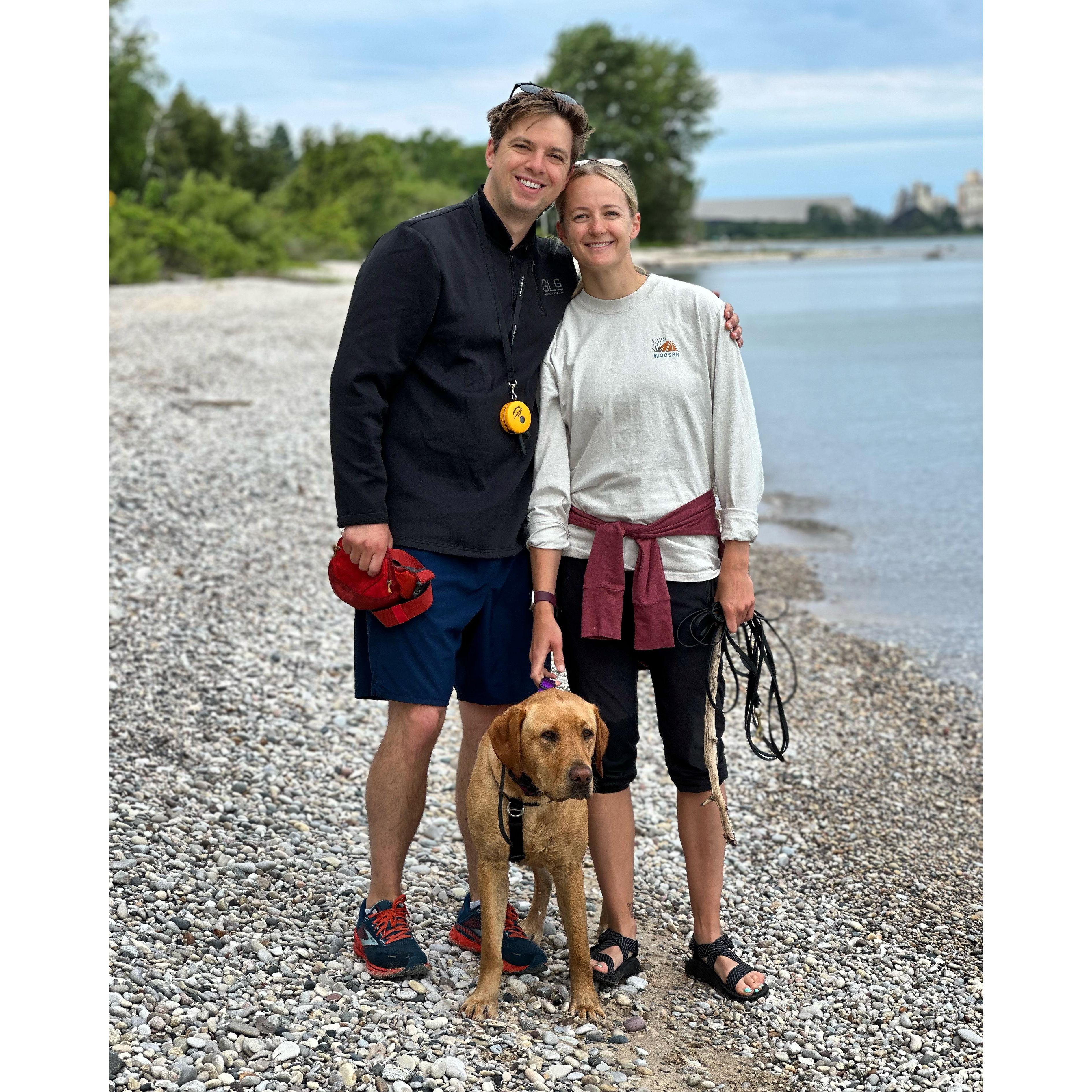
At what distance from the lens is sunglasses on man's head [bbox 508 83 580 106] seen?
357 centimetres

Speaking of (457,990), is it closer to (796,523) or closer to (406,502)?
(406,502)

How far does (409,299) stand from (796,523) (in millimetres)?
11015

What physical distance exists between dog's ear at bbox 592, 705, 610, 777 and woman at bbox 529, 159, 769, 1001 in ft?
0.71

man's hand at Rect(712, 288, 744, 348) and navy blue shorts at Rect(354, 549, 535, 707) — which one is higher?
man's hand at Rect(712, 288, 744, 348)

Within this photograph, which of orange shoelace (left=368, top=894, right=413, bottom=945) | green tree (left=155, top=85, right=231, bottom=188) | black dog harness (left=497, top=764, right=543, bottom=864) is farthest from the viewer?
green tree (left=155, top=85, right=231, bottom=188)

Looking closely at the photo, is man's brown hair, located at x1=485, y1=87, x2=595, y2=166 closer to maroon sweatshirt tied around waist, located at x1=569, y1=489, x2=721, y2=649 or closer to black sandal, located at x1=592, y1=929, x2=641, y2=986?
maroon sweatshirt tied around waist, located at x1=569, y1=489, x2=721, y2=649

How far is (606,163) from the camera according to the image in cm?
359

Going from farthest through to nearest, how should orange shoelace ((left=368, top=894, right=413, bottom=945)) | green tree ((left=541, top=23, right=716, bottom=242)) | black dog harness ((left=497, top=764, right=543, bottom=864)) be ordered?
green tree ((left=541, top=23, right=716, bottom=242))
orange shoelace ((left=368, top=894, right=413, bottom=945))
black dog harness ((left=497, top=764, right=543, bottom=864))

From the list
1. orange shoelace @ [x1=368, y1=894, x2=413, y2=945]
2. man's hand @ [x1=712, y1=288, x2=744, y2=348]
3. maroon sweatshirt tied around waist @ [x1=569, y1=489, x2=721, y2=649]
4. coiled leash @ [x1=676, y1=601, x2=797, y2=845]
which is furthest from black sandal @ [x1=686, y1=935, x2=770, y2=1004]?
man's hand @ [x1=712, y1=288, x2=744, y2=348]

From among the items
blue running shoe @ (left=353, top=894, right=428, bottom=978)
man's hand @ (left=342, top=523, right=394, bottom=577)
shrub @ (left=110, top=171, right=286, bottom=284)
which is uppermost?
shrub @ (left=110, top=171, right=286, bottom=284)

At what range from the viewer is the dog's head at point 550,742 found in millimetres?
3264

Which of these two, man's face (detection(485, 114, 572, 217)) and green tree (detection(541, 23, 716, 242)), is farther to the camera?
green tree (detection(541, 23, 716, 242))

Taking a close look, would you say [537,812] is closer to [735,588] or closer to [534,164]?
[735,588]

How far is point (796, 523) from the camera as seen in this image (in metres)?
13.9
